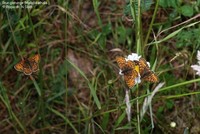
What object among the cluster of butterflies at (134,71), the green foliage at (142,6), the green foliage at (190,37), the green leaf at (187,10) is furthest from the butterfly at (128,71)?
the green leaf at (187,10)

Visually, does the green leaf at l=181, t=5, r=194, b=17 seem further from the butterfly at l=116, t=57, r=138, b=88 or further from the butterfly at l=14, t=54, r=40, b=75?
the butterfly at l=14, t=54, r=40, b=75

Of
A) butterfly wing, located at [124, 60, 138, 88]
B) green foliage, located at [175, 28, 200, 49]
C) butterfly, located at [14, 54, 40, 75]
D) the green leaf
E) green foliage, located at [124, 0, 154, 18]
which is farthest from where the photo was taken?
the green leaf

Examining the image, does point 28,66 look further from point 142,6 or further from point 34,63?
point 142,6

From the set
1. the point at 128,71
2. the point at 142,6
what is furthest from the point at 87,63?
the point at 128,71

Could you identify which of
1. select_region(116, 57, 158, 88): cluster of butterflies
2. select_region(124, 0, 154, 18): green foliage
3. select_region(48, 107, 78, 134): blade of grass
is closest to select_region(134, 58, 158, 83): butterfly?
select_region(116, 57, 158, 88): cluster of butterflies

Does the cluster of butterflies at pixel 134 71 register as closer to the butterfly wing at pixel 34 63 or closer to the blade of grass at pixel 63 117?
the butterfly wing at pixel 34 63
